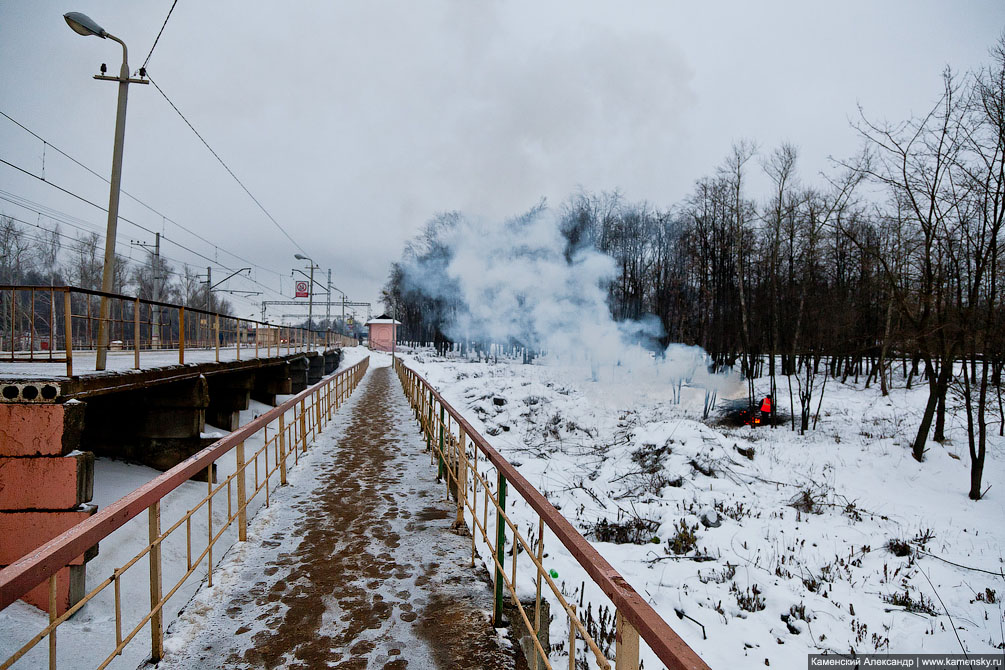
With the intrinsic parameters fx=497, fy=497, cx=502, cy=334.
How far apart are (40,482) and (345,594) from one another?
3529 mm

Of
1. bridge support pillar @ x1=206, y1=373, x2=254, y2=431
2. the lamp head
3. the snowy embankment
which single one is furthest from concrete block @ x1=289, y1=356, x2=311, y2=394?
the lamp head

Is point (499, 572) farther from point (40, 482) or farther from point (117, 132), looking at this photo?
point (117, 132)

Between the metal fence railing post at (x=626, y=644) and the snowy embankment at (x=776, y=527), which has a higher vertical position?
the metal fence railing post at (x=626, y=644)

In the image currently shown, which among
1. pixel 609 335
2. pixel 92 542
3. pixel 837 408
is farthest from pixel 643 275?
pixel 92 542

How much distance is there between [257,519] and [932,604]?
7048mm

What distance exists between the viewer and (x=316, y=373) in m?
22.8

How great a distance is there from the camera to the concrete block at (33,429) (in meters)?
4.54

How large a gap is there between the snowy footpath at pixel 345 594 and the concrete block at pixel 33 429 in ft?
6.45

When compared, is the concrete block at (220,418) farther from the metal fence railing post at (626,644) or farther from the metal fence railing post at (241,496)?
the metal fence railing post at (626,644)

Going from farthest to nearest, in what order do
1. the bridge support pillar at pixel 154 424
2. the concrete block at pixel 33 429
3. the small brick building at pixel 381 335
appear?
the small brick building at pixel 381 335 → the bridge support pillar at pixel 154 424 → the concrete block at pixel 33 429

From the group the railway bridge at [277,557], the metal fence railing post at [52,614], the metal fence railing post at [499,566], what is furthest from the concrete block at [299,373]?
the metal fence railing post at [52,614]

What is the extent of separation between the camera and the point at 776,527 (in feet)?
24.2

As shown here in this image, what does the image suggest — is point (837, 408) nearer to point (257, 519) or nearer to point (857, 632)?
point (857, 632)

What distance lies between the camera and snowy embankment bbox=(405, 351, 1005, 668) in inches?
187
